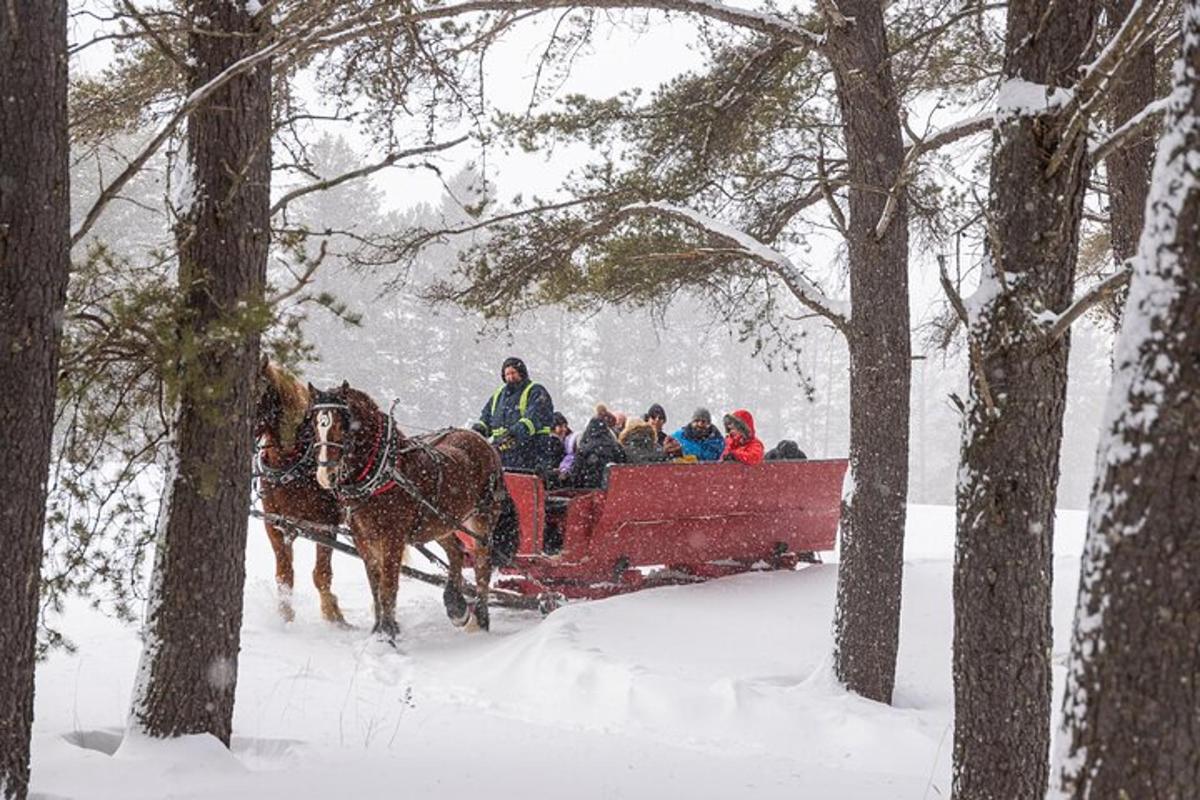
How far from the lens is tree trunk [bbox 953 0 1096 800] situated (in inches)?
157

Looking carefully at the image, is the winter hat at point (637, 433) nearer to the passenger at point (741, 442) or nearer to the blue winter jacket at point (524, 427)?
the passenger at point (741, 442)

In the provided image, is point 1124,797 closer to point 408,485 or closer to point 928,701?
point 928,701

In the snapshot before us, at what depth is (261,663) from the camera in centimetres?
764

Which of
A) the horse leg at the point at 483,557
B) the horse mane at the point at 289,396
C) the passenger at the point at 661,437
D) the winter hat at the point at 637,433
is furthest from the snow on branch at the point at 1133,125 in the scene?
the passenger at the point at 661,437

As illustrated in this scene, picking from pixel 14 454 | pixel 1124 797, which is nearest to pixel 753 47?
pixel 14 454

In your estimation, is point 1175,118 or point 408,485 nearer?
point 1175,118

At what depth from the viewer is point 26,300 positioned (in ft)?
11.5

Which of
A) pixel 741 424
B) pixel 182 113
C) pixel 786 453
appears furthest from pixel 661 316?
pixel 182 113

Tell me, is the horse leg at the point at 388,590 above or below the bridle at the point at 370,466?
below

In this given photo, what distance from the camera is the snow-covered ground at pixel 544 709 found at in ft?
15.2

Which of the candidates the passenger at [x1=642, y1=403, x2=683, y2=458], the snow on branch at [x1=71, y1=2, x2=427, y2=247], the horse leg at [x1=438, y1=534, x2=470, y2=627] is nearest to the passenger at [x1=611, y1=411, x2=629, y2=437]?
the passenger at [x1=642, y1=403, x2=683, y2=458]

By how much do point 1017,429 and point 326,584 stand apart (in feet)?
21.6

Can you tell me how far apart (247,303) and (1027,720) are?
3.30 m

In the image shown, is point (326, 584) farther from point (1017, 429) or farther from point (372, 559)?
point (1017, 429)
